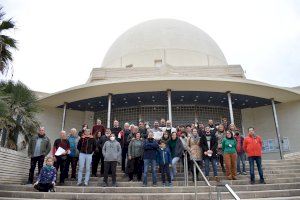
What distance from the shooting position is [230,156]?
7938 millimetres

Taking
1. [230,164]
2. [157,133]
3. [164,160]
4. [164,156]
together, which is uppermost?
[157,133]

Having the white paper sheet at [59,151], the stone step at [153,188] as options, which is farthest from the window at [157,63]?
the stone step at [153,188]

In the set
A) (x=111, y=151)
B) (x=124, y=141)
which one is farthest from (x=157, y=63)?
(x=111, y=151)

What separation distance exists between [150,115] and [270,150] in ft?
25.1

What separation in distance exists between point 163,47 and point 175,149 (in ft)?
49.2

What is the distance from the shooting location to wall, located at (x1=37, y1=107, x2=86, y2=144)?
1798 cm

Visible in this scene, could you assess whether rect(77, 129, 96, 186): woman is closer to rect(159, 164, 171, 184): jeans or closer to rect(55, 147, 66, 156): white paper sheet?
rect(55, 147, 66, 156): white paper sheet

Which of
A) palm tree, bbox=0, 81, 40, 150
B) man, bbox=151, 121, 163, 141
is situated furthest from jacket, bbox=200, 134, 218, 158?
palm tree, bbox=0, 81, 40, 150

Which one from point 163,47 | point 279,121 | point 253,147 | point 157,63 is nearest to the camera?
point 253,147

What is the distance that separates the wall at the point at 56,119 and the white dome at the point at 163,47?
18.7 ft

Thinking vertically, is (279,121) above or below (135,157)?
above

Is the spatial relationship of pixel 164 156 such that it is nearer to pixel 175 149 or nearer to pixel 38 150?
pixel 175 149

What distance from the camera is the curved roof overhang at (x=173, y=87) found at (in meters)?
14.9

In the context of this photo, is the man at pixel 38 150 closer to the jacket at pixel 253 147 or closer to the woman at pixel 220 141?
the woman at pixel 220 141
